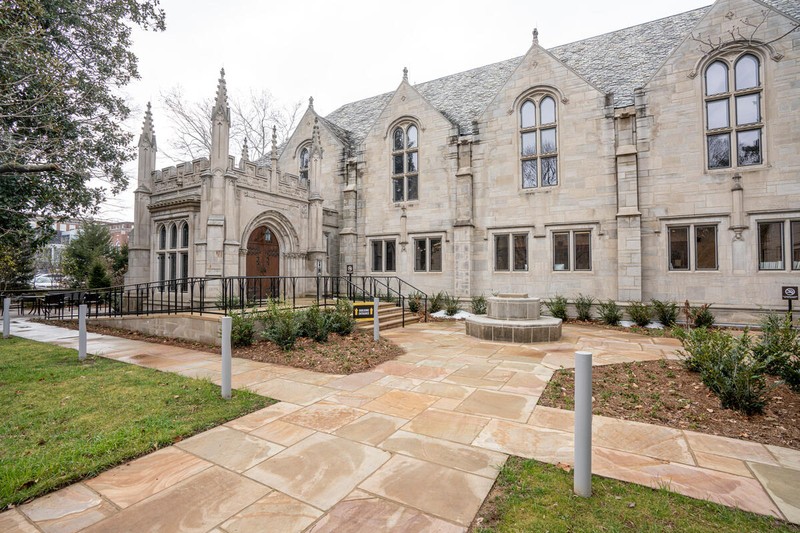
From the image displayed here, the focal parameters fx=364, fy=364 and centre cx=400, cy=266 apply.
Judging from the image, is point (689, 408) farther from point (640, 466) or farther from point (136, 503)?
point (136, 503)

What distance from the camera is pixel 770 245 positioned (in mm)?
11797

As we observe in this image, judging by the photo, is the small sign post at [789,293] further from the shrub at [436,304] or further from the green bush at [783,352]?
the shrub at [436,304]

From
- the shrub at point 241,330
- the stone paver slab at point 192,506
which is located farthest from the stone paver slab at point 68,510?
the shrub at point 241,330

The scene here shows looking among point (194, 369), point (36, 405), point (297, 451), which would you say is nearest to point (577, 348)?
point (297, 451)

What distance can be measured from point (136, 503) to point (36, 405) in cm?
355

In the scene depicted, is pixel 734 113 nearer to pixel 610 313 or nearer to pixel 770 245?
pixel 770 245

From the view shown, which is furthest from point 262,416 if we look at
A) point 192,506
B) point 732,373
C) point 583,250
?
point 583,250

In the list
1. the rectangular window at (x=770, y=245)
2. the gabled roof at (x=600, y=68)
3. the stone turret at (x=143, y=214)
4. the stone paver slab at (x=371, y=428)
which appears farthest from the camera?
the gabled roof at (x=600, y=68)

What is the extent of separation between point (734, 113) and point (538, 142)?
6.19 metres

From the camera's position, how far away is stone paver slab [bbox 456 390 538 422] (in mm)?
4665

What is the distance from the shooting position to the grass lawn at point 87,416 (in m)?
3.24

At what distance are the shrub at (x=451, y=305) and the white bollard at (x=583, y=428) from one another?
12.0 metres

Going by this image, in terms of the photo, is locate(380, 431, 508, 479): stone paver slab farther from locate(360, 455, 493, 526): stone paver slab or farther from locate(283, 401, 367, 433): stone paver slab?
locate(283, 401, 367, 433): stone paver slab

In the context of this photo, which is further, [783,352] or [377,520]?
[783,352]
